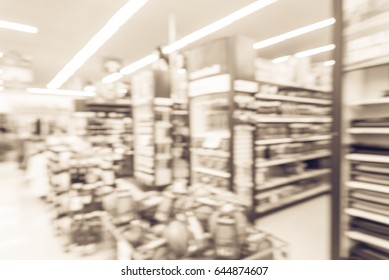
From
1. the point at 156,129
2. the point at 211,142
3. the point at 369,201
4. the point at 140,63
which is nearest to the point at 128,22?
the point at 156,129

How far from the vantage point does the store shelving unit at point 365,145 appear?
1.56 meters

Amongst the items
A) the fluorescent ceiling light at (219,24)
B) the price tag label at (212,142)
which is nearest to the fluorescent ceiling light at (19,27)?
the fluorescent ceiling light at (219,24)

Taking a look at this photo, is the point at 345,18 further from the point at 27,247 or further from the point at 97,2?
the point at 97,2

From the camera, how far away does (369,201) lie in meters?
1.66

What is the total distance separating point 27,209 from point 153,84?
2.53 meters

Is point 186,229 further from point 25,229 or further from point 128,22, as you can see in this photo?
point 128,22

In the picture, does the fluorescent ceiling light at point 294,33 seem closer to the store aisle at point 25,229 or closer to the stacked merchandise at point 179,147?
the stacked merchandise at point 179,147

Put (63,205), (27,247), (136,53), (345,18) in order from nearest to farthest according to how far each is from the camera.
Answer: (345,18)
(27,247)
(63,205)
(136,53)

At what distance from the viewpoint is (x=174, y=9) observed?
4.30 m

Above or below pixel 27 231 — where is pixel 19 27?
above

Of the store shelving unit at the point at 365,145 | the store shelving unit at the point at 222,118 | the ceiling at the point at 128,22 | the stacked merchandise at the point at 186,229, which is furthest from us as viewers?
the ceiling at the point at 128,22

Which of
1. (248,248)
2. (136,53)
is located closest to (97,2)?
(136,53)

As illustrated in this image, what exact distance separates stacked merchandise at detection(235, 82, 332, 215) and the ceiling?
5.47ft

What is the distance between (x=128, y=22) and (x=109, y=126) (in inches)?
86.7
